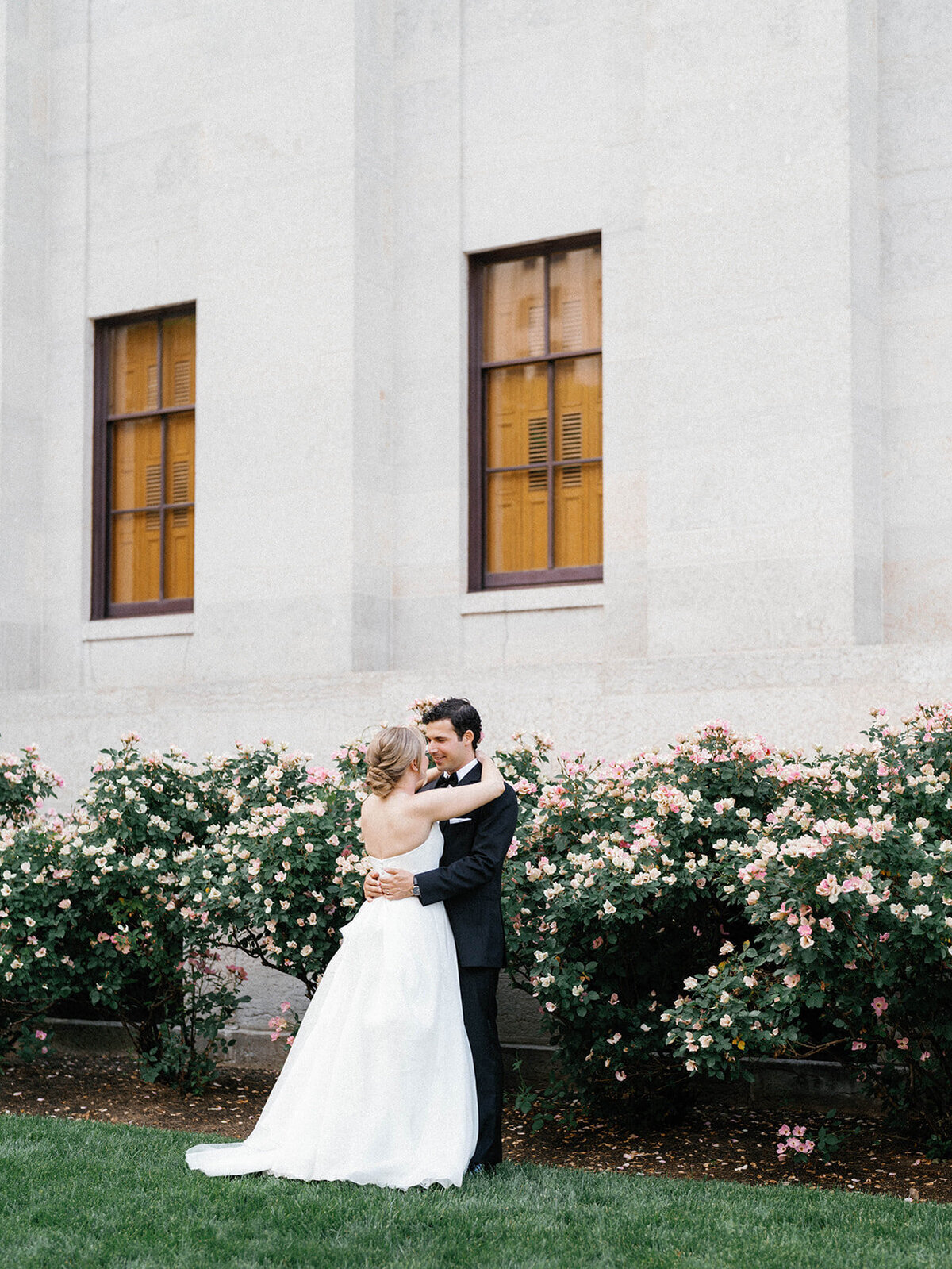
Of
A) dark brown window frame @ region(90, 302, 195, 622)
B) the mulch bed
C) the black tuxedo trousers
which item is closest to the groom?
the black tuxedo trousers

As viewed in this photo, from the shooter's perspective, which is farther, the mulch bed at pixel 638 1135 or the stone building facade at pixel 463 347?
the stone building facade at pixel 463 347

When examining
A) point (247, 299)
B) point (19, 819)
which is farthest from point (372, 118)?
point (19, 819)

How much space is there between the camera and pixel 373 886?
6.57 meters

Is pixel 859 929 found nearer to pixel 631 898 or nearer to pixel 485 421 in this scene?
pixel 631 898

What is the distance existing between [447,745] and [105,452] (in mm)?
7590

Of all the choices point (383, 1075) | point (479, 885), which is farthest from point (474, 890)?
point (383, 1075)

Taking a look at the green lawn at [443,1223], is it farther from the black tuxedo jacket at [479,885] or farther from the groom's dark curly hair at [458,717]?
the groom's dark curly hair at [458,717]

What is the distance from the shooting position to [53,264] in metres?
13.3

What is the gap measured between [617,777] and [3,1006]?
403cm

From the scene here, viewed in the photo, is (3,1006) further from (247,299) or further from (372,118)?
(372,118)

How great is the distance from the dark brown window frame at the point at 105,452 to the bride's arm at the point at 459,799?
692 centimetres

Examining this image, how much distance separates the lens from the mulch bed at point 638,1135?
6711 millimetres

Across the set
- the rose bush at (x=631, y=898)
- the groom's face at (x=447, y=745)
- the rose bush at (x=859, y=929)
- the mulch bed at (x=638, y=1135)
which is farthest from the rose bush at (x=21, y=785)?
the rose bush at (x=859, y=929)

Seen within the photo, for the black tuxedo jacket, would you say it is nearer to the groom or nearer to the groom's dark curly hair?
the groom
